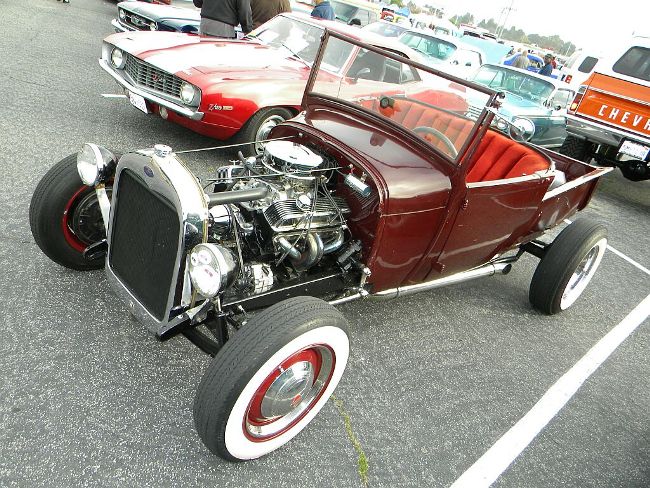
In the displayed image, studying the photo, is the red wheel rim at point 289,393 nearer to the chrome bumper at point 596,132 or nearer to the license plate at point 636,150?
the license plate at point 636,150

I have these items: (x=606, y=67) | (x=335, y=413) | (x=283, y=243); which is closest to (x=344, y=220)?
(x=283, y=243)

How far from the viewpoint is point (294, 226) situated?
2.39 meters

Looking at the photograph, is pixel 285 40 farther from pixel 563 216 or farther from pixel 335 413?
pixel 335 413

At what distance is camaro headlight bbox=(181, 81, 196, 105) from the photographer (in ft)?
14.6

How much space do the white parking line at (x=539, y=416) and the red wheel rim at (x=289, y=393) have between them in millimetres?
775

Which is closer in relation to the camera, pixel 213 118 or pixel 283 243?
pixel 283 243

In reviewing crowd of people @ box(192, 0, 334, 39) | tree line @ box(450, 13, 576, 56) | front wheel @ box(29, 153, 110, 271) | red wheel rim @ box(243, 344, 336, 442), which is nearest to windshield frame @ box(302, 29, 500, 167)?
red wheel rim @ box(243, 344, 336, 442)

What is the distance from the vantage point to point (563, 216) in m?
3.92

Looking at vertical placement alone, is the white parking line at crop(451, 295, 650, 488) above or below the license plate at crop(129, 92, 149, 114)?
below

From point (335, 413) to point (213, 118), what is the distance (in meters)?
3.05

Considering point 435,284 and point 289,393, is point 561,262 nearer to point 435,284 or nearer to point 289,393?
point 435,284

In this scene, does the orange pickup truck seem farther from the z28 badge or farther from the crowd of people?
the z28 badge

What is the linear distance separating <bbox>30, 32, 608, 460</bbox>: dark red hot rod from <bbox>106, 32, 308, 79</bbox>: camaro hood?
1.97m

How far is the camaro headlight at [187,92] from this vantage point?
14.6 feet
